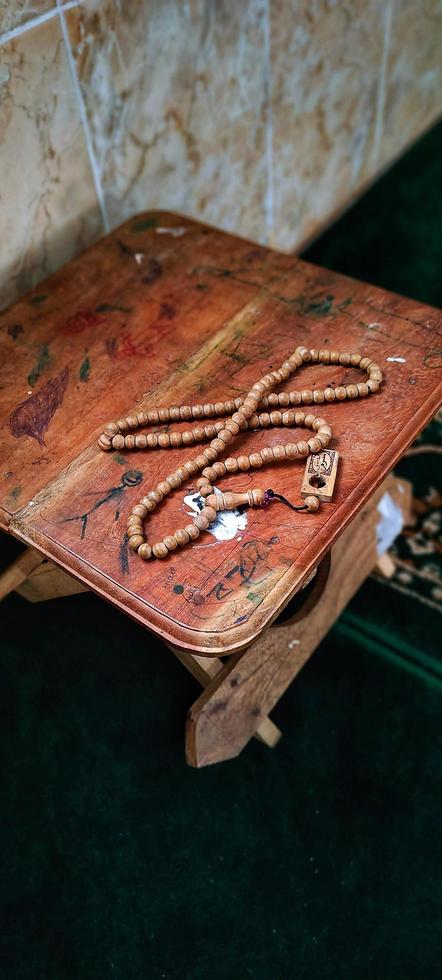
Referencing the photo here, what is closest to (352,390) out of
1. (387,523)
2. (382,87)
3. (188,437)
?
(188,437)

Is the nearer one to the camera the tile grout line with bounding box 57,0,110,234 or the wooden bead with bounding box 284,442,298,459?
the wooden bead with bounding box 284,442,298,459

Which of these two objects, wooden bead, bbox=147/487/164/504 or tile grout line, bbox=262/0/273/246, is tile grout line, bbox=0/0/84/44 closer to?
tile grout line, bbox=262/0/273/246

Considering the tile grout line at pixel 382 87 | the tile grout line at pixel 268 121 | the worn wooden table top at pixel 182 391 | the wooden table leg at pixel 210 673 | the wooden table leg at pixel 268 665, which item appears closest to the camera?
the worn wooden table top at pixel 182 391

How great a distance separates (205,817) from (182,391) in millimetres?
750

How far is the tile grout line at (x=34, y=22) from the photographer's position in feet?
4.10

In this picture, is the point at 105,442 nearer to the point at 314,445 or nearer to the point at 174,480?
the point at 174,480

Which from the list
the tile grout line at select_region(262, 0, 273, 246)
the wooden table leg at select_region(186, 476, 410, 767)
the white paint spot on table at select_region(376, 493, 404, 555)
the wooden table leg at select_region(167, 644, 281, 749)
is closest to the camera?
the wooden table leg at select_region(167, 644, 281, 749)

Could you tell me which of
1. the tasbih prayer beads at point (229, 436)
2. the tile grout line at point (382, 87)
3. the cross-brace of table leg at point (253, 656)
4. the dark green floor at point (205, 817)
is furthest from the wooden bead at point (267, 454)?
the tile grout line at point (382, 87)

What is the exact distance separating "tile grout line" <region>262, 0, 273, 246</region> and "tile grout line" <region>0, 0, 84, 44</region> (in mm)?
619

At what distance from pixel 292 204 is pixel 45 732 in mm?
1572

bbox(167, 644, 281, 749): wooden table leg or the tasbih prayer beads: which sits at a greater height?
the tasbih prayer beads

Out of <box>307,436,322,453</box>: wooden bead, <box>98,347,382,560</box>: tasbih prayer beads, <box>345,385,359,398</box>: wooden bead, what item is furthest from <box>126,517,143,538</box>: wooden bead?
<box>345,385,359,398</box>: wooden bead

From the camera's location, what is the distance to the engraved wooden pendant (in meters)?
1.00

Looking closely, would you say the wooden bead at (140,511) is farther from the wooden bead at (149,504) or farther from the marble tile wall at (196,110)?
the marble tile wall at (196,110)
